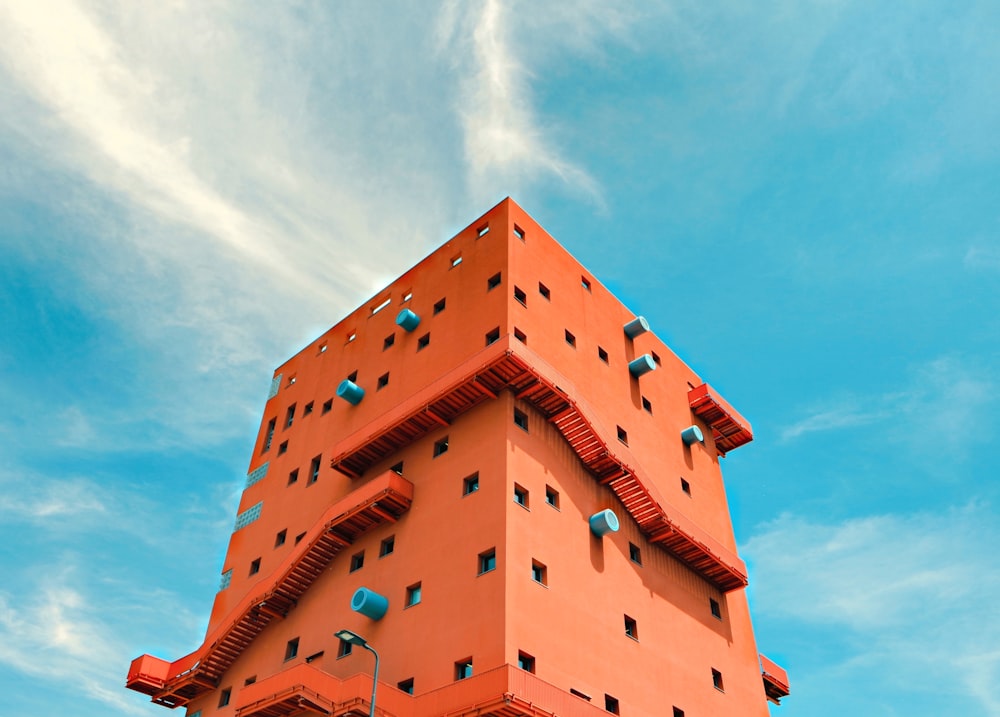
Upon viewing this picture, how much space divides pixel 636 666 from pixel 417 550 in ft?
32.9

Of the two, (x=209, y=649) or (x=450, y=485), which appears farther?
(x=209, y=649)

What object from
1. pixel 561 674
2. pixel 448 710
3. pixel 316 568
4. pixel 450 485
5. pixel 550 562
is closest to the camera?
pixel 448 710

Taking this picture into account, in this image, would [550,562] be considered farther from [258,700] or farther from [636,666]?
[258,700]

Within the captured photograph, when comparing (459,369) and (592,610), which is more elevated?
(459,369)

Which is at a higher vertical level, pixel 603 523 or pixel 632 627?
pixel 603 523

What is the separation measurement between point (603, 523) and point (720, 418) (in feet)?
59.1

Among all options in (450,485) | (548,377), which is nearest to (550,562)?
(450,485)

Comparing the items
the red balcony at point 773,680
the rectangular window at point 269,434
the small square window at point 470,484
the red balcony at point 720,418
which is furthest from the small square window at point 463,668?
the red balcony at point 720,418

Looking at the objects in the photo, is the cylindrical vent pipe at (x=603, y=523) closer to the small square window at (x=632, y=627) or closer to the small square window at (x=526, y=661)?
the small square window at (x=632, y=627)

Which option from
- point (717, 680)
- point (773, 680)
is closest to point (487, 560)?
point (717, 680)

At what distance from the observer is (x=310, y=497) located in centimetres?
4453

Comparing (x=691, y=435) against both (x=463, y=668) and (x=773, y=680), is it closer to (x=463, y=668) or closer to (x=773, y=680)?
(x=773, y=680)

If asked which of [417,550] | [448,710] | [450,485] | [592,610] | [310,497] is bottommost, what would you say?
[448,710]

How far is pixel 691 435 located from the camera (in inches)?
1902
